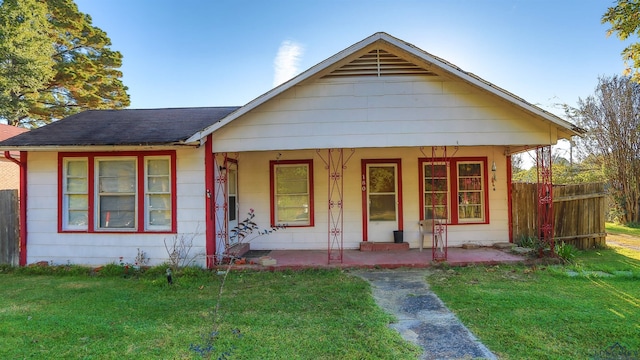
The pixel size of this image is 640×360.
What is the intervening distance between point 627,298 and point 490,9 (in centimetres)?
912

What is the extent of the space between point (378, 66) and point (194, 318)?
5893 millimetres

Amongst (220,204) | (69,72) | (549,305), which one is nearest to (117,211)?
(220,204)

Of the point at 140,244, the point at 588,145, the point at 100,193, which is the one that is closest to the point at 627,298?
the point at 140,244

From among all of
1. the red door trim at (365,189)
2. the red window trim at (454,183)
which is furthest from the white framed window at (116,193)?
the red window trim at (454,183)

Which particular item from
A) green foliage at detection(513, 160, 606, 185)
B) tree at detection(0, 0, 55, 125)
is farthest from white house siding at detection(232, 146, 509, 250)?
tree at detection(0, 0, 55, 125)

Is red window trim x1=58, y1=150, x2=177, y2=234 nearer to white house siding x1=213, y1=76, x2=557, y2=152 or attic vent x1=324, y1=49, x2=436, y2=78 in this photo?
white house siding x1=213, y1=76, x2=557, y2=152

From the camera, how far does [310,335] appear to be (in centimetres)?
394

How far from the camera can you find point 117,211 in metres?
7.47

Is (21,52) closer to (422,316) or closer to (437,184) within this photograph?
(437,184)

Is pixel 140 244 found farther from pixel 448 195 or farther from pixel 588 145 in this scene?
pixel 588 145

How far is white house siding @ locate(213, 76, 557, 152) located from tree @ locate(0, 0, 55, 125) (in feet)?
55.8

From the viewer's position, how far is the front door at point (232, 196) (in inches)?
332

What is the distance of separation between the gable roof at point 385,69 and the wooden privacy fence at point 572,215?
242 centimetres

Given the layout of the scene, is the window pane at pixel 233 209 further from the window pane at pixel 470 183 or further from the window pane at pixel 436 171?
the window pane at pixel 470 183
